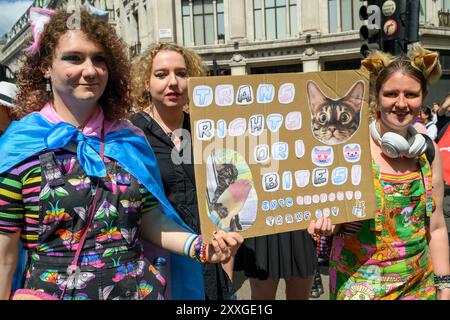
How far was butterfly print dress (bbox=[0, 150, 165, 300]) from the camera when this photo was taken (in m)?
1.57

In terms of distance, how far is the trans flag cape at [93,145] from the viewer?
1.60 meters

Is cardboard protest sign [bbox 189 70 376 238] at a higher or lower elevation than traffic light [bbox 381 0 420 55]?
lower

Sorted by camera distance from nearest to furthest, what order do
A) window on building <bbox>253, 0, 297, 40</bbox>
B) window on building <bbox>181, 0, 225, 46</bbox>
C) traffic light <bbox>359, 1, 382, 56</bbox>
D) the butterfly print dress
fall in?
the butterfly print dress < traffic light <bbox>359, 1, 382, 56</bbox> < window on building <bbox>253, 0, 297, 40</bbox> < window on building <bbox>181, 0, 225, 46</bbox>

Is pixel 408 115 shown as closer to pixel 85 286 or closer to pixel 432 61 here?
pixel 432 61

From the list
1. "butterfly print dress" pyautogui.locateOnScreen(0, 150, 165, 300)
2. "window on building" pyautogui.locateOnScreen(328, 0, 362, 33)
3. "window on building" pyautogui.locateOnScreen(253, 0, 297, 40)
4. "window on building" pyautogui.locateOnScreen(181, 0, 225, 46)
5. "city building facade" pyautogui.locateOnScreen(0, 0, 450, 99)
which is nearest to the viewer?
"butterfly print dress" pyautogui.locateOnScreen(0, 150, 165, 300)

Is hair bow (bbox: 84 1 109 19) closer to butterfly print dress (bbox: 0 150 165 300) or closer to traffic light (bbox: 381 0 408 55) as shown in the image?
butterfly print dress (bbox: 0 150 165 300)

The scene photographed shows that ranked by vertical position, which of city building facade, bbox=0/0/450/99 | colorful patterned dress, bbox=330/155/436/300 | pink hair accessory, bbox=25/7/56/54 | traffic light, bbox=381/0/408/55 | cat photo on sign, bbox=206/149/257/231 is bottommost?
colorful patterned dress, bbox=330/155/436/300

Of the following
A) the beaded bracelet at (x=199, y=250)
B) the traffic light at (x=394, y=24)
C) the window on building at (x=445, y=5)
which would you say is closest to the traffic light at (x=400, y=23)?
the traffic light at (x=394, y=24)

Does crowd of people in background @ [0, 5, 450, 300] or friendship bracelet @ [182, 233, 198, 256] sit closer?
crowd of people in background @ [0, 5, 450, 300]

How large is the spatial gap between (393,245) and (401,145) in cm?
46

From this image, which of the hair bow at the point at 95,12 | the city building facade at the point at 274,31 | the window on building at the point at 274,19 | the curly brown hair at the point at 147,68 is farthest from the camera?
the window on building at the point at 274,19

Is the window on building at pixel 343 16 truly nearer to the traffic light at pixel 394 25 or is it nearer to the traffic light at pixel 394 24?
the traffic light at pixel 394 24

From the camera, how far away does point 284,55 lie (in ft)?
77.8

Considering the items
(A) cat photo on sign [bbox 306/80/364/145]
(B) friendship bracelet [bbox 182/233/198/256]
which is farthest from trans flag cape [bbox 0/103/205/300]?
(A) cat photo on sign [bbox 306/80/364/145]
